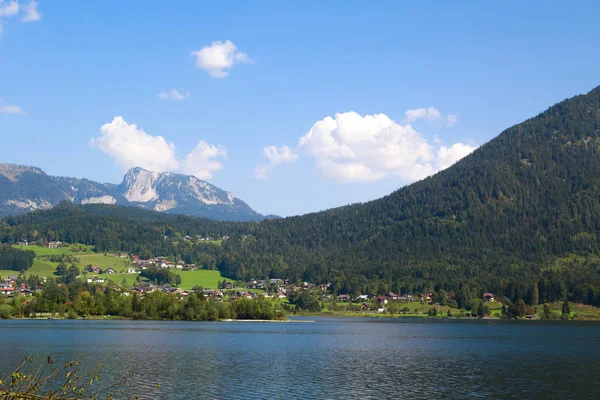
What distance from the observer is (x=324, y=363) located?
292 ft

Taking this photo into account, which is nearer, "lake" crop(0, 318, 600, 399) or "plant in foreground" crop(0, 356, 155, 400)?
"plant in foreground" crop(0, 356, 155, 400)

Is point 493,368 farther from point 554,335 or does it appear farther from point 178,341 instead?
point 554,335

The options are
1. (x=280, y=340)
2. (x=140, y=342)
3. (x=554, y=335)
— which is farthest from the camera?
(x=554, y=335)

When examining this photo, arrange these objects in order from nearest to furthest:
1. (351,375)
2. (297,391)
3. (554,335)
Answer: (297,391) → (351,375) → (554,335)

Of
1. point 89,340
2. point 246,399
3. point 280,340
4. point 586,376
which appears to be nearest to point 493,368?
point 586,376

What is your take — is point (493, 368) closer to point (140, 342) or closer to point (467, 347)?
point (467, 347)

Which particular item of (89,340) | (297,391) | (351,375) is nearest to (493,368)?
(351,375)

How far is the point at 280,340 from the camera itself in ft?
425

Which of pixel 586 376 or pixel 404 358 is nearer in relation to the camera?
pixel 586 376

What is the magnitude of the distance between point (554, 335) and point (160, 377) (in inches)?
4512

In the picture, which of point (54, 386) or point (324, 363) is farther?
point (324, 363)

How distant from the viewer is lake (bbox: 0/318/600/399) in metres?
64.6

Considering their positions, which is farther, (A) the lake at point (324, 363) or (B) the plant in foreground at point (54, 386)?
(A) the lake at point (324, 363)

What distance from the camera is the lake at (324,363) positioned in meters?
64.6
